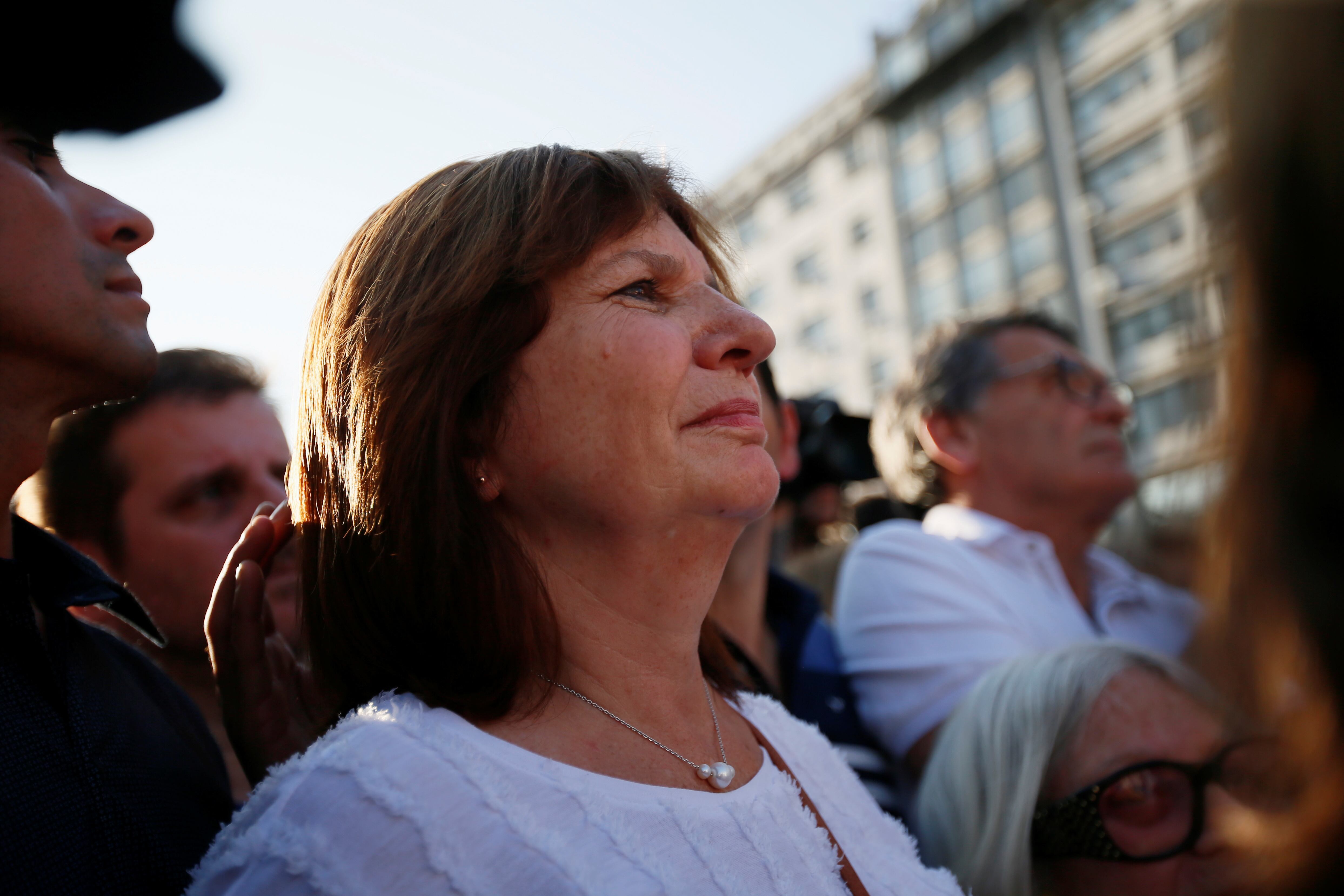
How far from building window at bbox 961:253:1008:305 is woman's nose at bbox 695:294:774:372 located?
115 ft

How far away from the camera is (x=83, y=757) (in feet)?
4.43

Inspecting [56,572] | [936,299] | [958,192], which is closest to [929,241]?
[958,192]

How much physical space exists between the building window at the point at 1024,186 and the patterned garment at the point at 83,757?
35652 millimetres

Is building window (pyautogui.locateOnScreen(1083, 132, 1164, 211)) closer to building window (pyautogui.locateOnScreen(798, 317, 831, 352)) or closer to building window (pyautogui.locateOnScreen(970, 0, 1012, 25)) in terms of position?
building window (pyautogui.locateOnScreen(970, 0, 1012, 25))

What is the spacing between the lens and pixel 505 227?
4.95ft

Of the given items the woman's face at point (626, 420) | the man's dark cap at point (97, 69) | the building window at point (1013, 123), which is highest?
the building window at point (1013, 123)

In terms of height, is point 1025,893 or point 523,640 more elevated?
point 523,640

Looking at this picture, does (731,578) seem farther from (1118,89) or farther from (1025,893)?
(1118,89)

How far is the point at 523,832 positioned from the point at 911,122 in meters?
42.0

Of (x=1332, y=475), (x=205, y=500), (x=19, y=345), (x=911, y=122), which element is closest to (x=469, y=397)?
(x=19, y=345)

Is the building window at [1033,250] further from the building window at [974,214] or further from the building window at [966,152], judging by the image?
the building window at [966,152]

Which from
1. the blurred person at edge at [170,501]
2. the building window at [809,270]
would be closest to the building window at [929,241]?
the building window at [809,270]

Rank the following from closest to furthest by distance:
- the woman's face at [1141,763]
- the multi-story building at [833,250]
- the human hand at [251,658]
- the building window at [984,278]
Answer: the human hand at [251,658] → the woman's face at [1141,763] → the building window at [984,278] → the multi-story building at [833,250]

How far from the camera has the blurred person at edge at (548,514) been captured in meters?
1.35
